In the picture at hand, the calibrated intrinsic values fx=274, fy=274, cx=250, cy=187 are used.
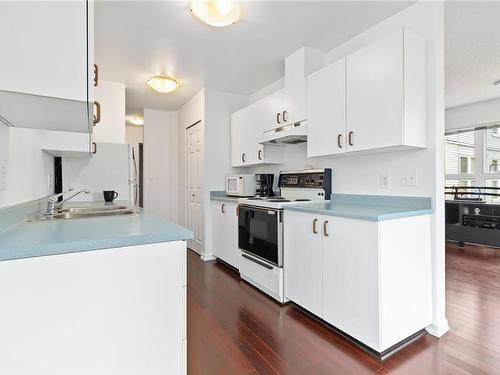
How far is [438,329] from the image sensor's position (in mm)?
1883

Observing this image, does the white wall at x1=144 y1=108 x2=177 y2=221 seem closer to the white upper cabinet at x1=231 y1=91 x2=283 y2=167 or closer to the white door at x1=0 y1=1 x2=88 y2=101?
the white upper cabinet at x1=231 y1=91 x2=283 y2=167

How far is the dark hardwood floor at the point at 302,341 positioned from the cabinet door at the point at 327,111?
4.65 ft

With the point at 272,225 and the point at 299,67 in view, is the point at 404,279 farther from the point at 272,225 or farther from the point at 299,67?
the point at 299,67

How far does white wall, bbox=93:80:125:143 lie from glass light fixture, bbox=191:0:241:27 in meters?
2.01

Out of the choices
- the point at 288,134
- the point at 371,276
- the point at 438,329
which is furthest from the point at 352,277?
the point at 288,134

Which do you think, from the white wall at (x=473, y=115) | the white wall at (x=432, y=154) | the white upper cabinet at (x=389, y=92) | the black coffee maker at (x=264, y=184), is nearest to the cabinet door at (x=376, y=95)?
the white upper cabinet at (x=389, y=92)

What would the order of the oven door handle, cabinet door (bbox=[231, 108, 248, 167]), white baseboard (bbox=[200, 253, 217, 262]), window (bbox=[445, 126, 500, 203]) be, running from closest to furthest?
the oven door handle → cabinet door (bbox=[231, 108, 248, 167]) → white baseboard (bbox=[200, 253, 217, 262]) → window (bbox=[445, 126, 500, 203])

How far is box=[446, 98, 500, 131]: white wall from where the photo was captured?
14.9 ft

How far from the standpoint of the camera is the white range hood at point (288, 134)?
2.64 metres

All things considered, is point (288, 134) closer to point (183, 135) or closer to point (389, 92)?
point (389, 92)

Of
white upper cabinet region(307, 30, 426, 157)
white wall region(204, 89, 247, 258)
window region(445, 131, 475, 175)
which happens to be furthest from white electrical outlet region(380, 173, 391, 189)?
window region(445, 131, 475, 175)

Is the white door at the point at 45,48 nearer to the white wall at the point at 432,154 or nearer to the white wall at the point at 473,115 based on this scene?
the white wall at the point at 432,154

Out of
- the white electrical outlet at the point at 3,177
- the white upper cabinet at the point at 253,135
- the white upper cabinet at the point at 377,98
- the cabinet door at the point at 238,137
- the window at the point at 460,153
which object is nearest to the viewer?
the white electrical outlet at the point at 3,177

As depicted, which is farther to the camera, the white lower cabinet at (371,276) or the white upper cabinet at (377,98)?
the white upper cabinet at (377,98)
